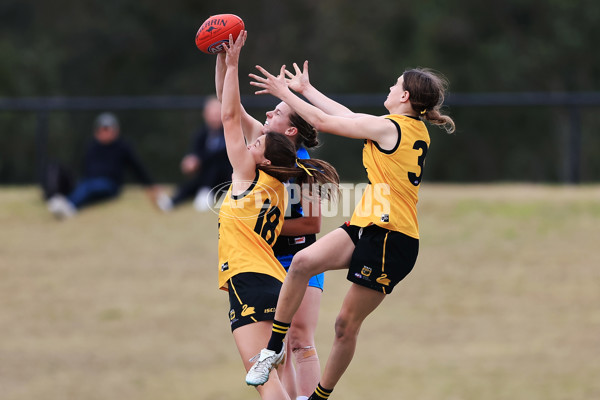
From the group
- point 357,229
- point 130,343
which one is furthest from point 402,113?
point 130,343

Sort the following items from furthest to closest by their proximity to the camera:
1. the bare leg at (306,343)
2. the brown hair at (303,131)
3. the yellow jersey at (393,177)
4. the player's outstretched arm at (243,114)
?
the bare leg at (306,343) → the brown hair at (303,131) → the player's outstretched arm at (243,114) → the yellow jersey at (393,177)

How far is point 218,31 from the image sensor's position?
5.03 m

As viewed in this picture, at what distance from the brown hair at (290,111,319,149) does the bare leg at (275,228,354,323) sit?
77 cm

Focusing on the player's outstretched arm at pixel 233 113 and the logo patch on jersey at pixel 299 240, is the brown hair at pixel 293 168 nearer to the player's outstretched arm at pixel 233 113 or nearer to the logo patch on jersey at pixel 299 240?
the player's outstretched arm at pixel 233 113

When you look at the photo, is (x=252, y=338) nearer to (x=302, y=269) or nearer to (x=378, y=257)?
(x=302, y=269)

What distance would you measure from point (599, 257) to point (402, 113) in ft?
31.6

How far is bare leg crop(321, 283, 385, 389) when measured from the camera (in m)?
5.07

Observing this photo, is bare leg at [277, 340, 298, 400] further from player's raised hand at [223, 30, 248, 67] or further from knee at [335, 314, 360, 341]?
player's raised hand at [223, 30, 248, 67]

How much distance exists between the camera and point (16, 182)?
62.1 feet

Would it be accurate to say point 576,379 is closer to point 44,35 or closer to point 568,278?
point 568,278

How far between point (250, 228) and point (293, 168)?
41 centimetres

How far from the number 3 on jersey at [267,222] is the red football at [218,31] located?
2.94 ft

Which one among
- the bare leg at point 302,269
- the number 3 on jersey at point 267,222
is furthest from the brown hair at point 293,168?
the bare leg at point 302,269

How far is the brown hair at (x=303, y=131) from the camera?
5418mm
